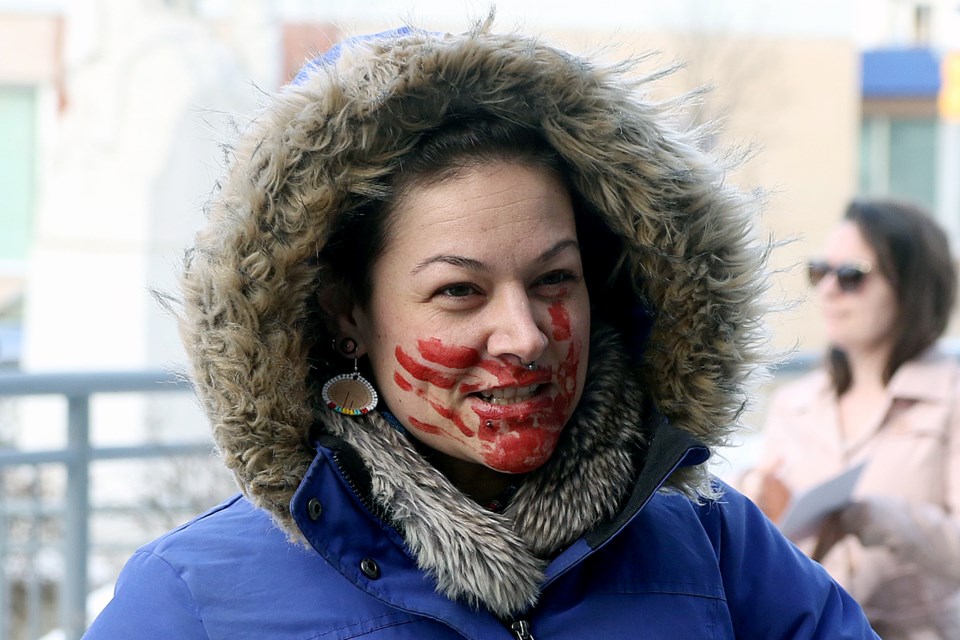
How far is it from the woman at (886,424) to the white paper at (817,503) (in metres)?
0.07

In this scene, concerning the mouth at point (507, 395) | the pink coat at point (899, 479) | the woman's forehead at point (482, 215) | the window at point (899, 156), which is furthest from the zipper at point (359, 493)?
the window at point (899, 156)

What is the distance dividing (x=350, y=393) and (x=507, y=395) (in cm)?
28

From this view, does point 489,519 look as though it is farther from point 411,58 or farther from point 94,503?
point 94,503

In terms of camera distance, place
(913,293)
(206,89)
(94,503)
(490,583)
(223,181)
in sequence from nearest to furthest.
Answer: (490,583) → (223,181) → (913,293) → (94,503) → (206,89)

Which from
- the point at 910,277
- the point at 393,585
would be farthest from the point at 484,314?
the point at 910,277

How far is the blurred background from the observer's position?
3.73 m

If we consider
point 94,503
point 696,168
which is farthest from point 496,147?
point 94,503

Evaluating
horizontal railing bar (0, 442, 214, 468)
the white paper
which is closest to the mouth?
the white paper

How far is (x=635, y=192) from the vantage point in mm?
1932

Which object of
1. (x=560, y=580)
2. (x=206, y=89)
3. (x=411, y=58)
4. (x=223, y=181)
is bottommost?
(x=560, y=580)

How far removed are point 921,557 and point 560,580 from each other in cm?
165

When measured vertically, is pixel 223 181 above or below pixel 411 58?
below

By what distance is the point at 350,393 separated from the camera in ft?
6.32

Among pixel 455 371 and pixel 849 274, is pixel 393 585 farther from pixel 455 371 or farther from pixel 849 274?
pixel 849 274
